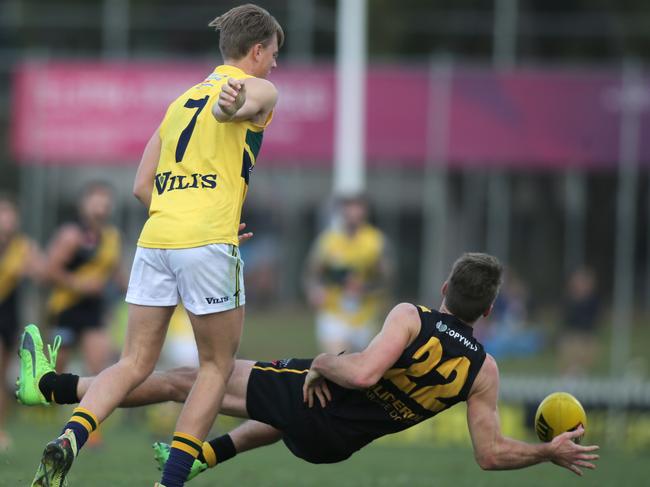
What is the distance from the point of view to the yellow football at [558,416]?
599 centimetres

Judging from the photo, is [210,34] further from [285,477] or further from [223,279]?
[223,279]

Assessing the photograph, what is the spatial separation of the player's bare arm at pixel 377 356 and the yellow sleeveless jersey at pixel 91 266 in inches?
215

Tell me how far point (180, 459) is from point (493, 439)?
4.81 ft

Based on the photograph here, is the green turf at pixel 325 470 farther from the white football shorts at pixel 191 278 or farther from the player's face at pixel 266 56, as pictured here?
the player's face at pixel 266 56

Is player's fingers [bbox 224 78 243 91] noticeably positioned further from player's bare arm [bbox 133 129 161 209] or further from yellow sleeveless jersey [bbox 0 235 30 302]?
yellow sleeveless jersey [bbox 0 235 30 302]

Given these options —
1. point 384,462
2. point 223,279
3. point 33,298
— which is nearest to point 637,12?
point 33,298

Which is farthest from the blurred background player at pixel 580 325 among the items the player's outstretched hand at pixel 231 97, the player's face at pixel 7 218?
the player's outstretched hand at pixel 231 97

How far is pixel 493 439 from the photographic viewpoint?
233 inches

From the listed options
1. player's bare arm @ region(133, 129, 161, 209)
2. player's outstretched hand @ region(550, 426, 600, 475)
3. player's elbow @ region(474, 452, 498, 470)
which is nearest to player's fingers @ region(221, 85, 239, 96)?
player's bare arm @ region(133, 129, 161, 209)

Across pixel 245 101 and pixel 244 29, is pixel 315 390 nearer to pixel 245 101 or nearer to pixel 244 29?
pixel 245 101

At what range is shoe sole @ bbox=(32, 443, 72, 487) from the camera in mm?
5367

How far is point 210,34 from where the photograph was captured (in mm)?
25312

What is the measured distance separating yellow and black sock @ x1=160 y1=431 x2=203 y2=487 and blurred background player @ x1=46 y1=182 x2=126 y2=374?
5012 millimetres

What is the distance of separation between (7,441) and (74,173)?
1399cm
